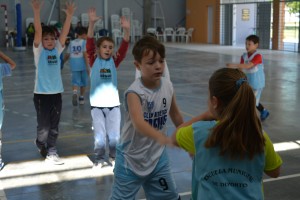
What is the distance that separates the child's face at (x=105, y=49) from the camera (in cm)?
510

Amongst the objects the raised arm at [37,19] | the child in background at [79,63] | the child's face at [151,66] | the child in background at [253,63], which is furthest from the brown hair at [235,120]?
the child in background at [79,63]

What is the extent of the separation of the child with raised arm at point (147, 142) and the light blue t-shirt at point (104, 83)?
1.98 meters

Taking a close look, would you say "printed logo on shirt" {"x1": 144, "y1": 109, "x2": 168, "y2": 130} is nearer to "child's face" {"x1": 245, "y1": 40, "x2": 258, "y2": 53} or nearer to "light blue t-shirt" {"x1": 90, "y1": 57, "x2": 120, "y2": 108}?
"light blue t-shirt" {"x1": 90, "y1": 57, "x2": 120, "y2": 108}

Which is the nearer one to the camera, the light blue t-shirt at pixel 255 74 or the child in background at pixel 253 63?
the child in background at pixel 253 63

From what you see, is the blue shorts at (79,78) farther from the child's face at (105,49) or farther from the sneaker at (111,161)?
the child's face at (105,49)

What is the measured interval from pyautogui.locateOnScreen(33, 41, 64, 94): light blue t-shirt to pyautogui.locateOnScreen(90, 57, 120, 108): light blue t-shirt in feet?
1.73

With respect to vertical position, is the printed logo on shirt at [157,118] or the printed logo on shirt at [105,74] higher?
the printed logo on shirt at [105,74]

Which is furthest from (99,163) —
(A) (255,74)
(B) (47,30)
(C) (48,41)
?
(A) (255,74)

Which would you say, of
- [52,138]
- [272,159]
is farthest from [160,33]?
[272,159]

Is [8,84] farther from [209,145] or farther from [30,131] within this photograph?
[209,145]

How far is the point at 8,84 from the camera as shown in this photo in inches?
497

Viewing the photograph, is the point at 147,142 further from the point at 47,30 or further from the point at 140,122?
the point at 47,30

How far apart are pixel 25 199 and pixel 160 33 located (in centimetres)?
2771

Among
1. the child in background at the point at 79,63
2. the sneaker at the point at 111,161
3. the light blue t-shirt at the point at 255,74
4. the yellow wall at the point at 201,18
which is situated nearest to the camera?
the sneaker at the point at 111,161
